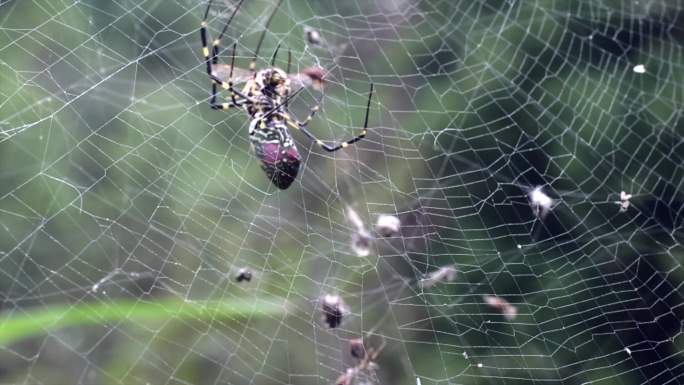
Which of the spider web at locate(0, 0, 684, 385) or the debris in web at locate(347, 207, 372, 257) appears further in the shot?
the spider web at locate(0, 0, 684, 385)

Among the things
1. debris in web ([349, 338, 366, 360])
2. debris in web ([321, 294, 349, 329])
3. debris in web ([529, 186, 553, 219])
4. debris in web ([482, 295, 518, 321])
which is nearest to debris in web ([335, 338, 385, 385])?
debris in web ([349, 338, 366, 360])

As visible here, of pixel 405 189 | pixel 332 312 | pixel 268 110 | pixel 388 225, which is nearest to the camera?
pixel 332 312

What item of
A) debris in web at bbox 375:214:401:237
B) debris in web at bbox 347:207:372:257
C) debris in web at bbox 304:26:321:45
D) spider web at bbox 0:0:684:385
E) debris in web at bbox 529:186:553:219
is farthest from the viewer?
spider web at bbox 0:0:684:385

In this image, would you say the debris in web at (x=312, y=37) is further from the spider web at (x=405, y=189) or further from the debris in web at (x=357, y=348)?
the debris in web at (x=357, y=348)

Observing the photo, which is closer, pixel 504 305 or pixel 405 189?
pixel 504 305

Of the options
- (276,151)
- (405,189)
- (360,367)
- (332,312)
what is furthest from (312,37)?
(405,189)

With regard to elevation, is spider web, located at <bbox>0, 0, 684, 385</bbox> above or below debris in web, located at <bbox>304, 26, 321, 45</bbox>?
below

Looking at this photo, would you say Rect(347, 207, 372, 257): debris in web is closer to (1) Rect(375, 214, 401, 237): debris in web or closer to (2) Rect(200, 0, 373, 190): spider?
(1) Rect(375, 214, 401, 237): debris in web

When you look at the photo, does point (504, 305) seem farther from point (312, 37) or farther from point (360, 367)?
point (312, 37)
